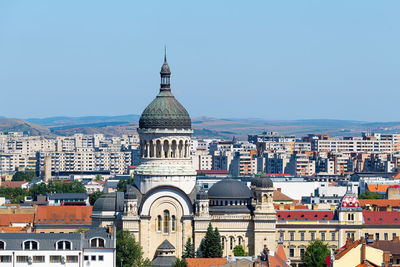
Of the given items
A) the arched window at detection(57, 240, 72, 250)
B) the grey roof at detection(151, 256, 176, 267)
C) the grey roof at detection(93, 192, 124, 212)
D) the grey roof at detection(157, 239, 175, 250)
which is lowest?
the grey roof at detection(151, 256, 176, 267)

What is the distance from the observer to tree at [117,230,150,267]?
102m

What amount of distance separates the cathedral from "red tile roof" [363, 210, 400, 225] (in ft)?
38.5

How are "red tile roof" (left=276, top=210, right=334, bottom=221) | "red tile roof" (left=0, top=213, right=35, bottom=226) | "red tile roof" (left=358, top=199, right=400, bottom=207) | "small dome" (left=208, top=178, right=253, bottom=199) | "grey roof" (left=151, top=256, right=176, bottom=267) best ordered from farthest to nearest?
"red tile roof" (left=358, top=199, right=400, bottom=207) → "red tile roof" (left=0, top=213, right=35, bottom=226) → "red tile roof" (left=276, top=210, right=334, bottom=221) → "small dome" (left=208, top=178, right=253, bottom=199) → "grey roof" (left=151, top=256, right=176, bottom=267)

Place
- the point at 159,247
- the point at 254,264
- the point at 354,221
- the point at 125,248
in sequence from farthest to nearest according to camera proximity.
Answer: the point at 354,221
the point at 159,247
the point at 125,248
the point at 254,264

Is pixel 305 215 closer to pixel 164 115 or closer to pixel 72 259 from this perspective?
pixel 164 115

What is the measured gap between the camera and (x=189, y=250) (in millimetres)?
108688

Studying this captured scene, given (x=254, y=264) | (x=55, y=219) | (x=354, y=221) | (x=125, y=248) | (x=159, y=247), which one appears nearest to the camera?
(x=254, y=264)

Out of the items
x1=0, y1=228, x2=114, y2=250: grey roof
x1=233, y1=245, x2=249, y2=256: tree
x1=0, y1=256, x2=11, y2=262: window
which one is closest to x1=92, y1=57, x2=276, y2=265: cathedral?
x1=233, y1=245, x2=249, y2=256: tree

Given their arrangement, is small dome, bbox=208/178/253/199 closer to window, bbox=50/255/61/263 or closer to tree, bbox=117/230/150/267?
tree, bbox=117/230/150/267

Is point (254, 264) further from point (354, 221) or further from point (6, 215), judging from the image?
point (6, 215)

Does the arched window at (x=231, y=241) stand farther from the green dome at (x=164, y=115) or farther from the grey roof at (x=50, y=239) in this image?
the grey roof at (x=50, y=239)

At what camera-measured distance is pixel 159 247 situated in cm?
10981

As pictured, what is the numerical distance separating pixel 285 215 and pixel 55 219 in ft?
81.5

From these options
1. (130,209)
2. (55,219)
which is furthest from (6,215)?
(130,209)
